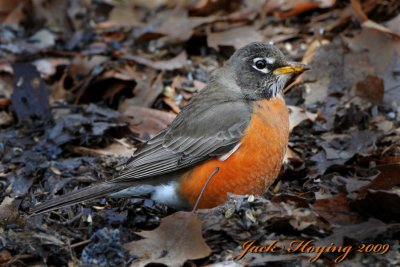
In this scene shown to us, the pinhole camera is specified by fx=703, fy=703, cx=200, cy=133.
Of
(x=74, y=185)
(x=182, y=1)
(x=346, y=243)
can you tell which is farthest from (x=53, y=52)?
(x=346, y=243)

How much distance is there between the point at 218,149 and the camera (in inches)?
246

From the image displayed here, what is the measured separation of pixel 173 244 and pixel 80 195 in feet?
3.96

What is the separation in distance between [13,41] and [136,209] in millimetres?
4480

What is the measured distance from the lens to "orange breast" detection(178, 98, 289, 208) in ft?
20.0

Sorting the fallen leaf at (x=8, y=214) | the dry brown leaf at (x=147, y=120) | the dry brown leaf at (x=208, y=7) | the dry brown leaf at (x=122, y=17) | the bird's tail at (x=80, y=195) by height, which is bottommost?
the dry brown leaf at (x=147, y=120)

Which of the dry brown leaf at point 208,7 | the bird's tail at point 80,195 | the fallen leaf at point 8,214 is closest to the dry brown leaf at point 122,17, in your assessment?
the dry brown leaf at point 208,7

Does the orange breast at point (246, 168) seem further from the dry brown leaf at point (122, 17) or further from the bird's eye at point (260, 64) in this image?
the dry brown leaf at point (122, 17)

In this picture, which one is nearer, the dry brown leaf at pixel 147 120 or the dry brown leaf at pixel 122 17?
the dry brown leaf at pixel 147 120

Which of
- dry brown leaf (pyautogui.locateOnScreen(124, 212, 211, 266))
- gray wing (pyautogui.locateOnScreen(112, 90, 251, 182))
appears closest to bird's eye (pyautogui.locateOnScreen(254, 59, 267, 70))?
gray wing (pyautogui.locateOnScreen(112, 90, 251, 182))

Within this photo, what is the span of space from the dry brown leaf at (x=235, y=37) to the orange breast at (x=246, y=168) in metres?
2.64

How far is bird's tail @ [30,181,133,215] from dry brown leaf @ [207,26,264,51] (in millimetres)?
3182

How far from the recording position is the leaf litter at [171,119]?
5.13 m

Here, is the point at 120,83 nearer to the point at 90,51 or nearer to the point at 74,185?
the point at 90,51

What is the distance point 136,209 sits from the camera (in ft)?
20.6
